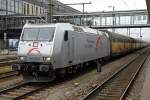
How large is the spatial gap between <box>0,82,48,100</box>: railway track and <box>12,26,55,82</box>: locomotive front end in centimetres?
47

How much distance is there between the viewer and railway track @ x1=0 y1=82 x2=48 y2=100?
12.3 meters

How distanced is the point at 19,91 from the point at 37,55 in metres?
2.10

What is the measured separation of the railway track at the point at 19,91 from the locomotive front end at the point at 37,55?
0.47 meters

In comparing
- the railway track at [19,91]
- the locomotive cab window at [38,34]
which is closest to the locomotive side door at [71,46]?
the locomotive cab window at [38,34]

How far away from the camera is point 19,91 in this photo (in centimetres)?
1382

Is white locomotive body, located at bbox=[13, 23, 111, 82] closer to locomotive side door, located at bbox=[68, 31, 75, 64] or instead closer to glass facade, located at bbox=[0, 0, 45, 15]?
locomotive side door, located at bbox=[68, 31, 75, 64]

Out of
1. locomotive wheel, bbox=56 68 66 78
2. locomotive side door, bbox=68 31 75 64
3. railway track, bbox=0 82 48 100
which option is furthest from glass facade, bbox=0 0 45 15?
railway track, bbox=0 82 48 100

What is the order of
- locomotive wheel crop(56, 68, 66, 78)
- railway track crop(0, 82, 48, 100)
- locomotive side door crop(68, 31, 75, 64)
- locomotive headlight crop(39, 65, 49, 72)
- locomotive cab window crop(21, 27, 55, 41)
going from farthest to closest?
1. locomotive side door crop(68, 31, 75, 64)
2. locomotive wheel crop(56, 68, 66, 78)
3. locomotive cab window crop(21, 27, 55, 41)
4. locomotive headlight crop(39, 65, 49, 72)
5. railway track crop(0, 82, 48, 100)

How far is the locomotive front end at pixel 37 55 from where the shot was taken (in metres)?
15.1

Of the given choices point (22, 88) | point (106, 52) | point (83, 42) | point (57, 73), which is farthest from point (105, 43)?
point (22, 88)

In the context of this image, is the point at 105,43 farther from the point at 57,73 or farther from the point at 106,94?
the point at 106,94

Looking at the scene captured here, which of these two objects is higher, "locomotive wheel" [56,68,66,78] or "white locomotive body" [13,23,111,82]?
"white locomotive body" [13,23,111,82]

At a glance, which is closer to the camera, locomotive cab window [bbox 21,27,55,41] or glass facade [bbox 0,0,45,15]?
locomotive cab window [bbox 21,27,55,41]

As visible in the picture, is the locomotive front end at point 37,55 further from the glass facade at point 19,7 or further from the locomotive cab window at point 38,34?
the glass facade at point 19,7
